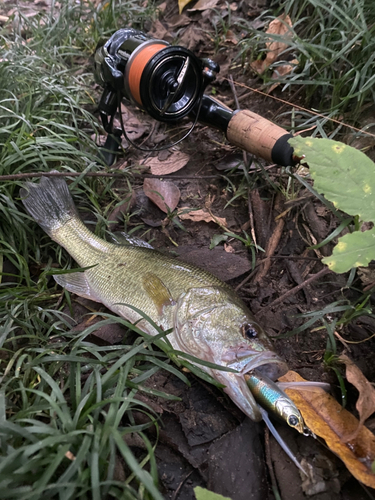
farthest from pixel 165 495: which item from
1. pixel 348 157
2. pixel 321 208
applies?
pixel 321 208

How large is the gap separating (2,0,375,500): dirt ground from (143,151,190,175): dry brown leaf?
0.06 meters

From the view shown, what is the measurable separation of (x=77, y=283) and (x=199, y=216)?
1133 millimetres

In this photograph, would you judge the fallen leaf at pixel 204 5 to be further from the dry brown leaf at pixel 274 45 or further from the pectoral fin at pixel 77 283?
the pectoral fin at pixel 77 283

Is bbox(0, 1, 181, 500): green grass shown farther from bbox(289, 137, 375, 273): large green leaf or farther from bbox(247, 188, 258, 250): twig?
bbox(289, 137, 375, 273): large green leaf

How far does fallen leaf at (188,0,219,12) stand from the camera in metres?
4.26

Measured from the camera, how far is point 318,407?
184 cm

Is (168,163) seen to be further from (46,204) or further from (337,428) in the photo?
(337,428)

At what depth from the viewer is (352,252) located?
1562 mm

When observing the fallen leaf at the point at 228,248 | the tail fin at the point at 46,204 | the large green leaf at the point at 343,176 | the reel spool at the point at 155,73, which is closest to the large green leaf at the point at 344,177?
the large green leaf at the point at 343,176

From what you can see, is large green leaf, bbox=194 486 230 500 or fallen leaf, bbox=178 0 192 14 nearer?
large green leaf, bbox=194 486 230 500

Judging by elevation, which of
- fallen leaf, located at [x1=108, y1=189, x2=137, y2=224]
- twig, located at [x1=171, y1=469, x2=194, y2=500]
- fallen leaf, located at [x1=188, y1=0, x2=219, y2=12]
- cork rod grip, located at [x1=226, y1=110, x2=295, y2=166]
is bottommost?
twig, located at [x1=171, y1=469, x2=194, y2=500]

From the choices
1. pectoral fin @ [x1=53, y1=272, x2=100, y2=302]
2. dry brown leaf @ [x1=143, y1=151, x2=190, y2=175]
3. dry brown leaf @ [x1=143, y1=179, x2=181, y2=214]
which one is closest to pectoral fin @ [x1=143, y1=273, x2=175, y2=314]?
pectoral fin @ [x1=53, y1=272, x2=100, y2=302]

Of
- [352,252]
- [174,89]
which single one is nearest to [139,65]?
[174,89]

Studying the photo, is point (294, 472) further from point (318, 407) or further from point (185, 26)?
point (185, 26)
